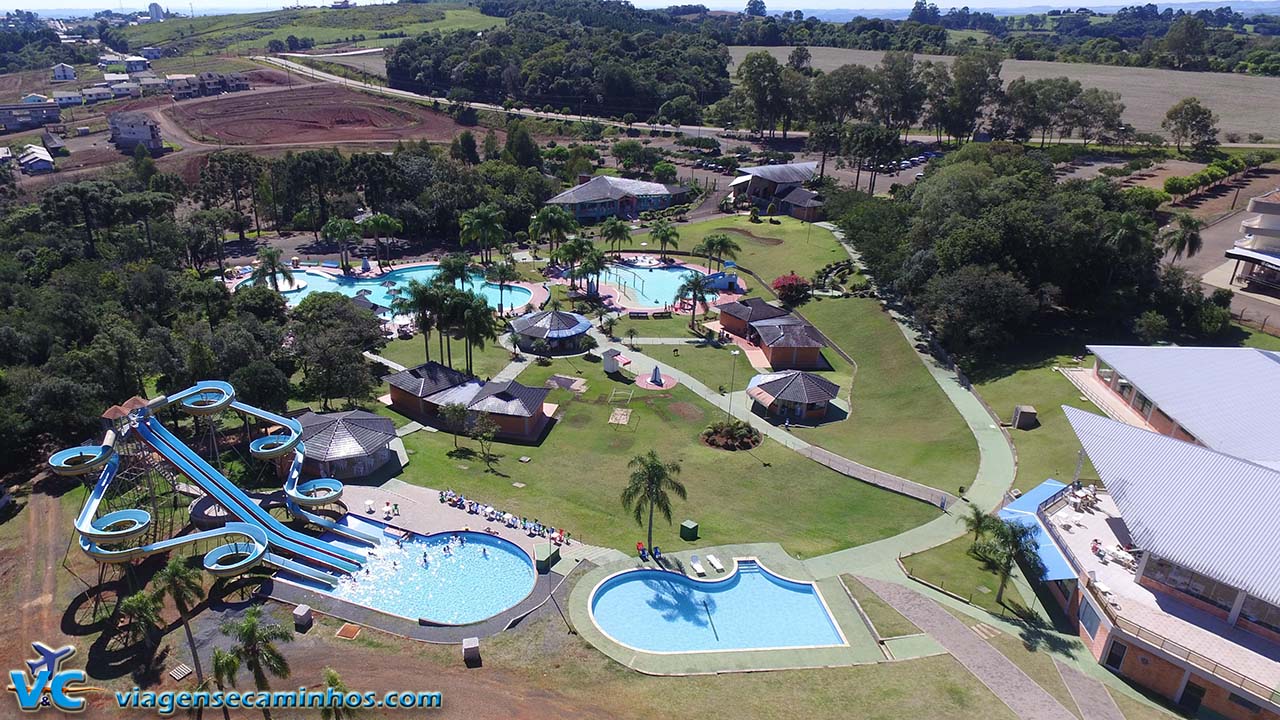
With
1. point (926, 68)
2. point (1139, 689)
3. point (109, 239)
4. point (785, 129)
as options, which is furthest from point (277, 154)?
point (1139, 689)

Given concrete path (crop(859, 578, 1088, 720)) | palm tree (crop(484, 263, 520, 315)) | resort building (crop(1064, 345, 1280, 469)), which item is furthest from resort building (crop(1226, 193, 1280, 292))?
palm tree (crop(484, 263, 520, 315))

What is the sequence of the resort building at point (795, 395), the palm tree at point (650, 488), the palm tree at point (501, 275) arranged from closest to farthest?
1. the palm tree at point (650, 488)
2. the resort building at point (795, 395)
3. the palm tree at point (501, 275)

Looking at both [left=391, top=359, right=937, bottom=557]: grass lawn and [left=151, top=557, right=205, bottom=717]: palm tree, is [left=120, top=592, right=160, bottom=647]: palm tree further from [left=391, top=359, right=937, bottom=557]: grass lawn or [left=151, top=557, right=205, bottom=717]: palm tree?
[left=391, top=359, right=937, bottom=557]: grass lawn

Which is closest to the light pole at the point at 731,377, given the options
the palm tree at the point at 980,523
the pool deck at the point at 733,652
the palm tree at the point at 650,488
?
the palm tree at the point at 650,488

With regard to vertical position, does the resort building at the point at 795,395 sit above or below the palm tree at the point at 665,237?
below

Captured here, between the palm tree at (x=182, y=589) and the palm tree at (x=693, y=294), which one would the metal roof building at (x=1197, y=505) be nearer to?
the palm tree at (x=182, y=589)

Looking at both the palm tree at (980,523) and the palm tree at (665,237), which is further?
the palm tree at (665,237)

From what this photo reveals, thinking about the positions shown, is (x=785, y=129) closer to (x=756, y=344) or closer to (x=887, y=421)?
(x=756, y=344)
